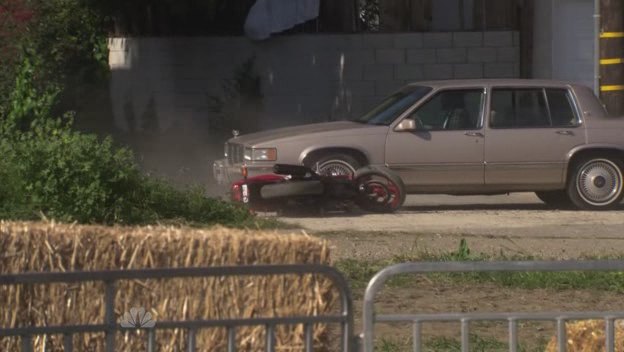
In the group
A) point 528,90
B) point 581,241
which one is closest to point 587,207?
point 528,90

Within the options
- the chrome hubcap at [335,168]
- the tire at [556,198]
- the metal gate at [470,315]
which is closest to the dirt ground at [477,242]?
the tire at [556,198]

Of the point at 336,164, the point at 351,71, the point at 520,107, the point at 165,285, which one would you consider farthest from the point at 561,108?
the point at 165,285

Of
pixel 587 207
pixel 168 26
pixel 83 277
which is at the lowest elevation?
pixel 587 207

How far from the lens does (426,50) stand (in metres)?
20.0

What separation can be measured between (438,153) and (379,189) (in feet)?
2.80

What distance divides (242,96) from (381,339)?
41.9 ft

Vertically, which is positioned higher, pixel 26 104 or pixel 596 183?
pixel 26 104

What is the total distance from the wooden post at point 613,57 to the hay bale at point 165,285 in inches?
345

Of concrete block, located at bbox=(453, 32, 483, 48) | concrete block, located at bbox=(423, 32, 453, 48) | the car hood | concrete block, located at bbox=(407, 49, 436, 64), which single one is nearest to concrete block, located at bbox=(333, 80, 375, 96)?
concrete block, located at bbox=(407, 49, 436, 64)

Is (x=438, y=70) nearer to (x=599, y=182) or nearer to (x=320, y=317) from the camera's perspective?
(x=599, y=182)

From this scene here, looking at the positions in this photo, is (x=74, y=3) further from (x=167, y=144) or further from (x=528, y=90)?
(x=528, y=90)

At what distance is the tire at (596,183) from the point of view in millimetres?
13789

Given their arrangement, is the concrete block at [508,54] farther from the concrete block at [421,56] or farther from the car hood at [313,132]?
the car hood at [313,132]

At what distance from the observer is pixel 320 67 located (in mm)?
20156
